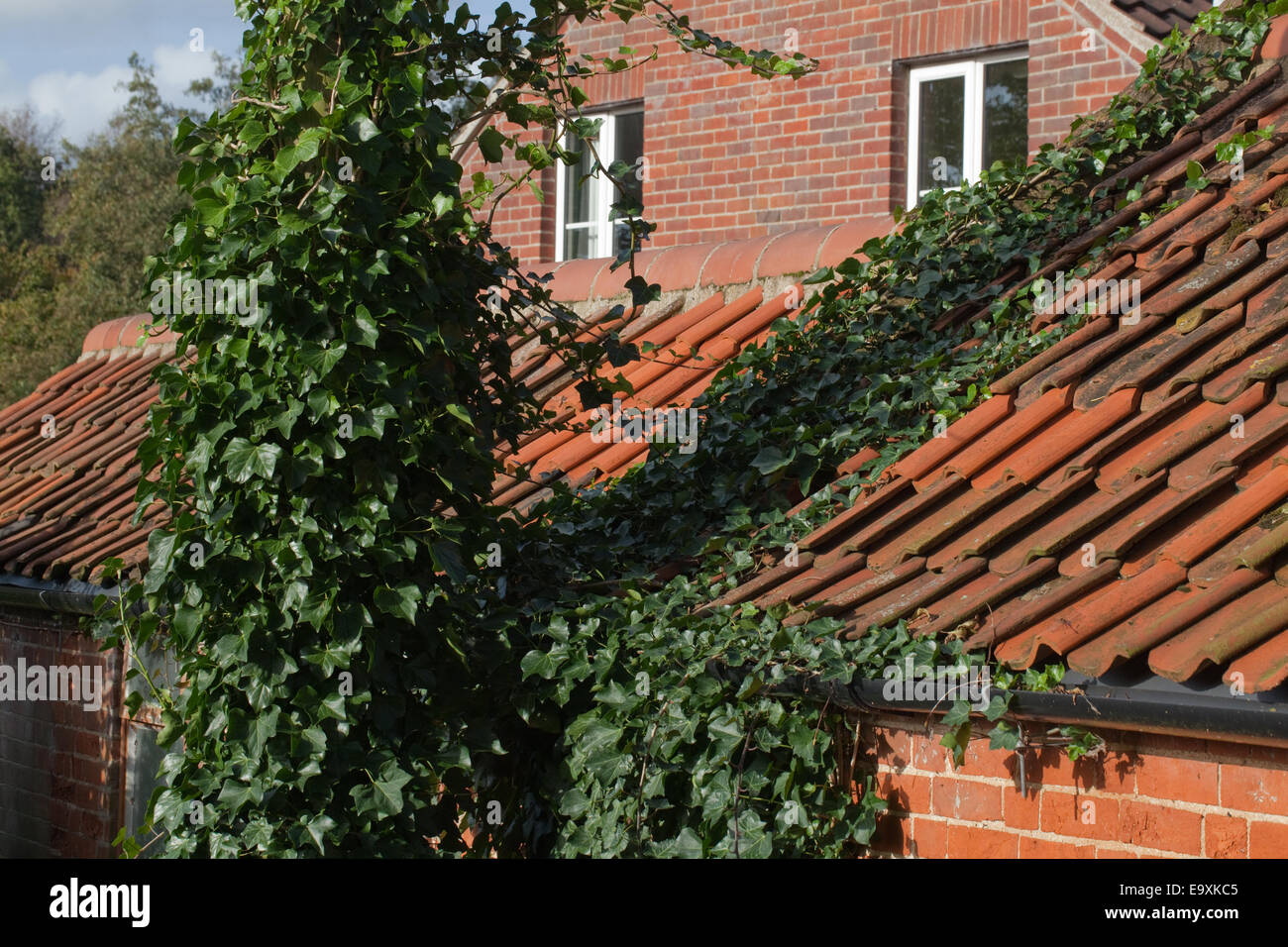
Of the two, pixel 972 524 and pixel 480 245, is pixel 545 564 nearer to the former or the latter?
pixel 480 245

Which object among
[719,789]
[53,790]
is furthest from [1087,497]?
[53,790]

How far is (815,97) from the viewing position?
9.75 m

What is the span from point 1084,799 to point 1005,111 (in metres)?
7.10

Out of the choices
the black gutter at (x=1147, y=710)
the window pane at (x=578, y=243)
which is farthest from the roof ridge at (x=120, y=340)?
the black gutter at (x=1147, y=710)

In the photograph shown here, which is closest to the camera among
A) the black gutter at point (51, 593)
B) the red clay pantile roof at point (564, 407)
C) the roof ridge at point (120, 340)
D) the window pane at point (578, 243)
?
the red clay pantile roof at point (564, 407)

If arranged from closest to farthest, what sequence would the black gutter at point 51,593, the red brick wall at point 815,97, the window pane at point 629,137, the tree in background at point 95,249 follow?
the black gutter at point 51,593 → the red brick wall at point 815,97 → the window pane at point 629,137 → the tree in background at point 95,249

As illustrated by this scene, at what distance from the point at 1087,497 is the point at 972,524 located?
1.17 ft

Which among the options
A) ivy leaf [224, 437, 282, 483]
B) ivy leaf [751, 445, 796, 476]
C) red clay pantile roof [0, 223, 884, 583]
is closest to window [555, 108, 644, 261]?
red clay pantile roof [0, 223, 884, 583]

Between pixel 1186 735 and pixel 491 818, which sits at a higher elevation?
pixel 1186 735

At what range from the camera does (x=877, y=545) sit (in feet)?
14.1

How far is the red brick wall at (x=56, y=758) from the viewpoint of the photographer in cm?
722

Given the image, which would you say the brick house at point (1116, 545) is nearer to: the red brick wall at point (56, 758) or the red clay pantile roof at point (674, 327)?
the red clay pantile roof at point (674, 327)

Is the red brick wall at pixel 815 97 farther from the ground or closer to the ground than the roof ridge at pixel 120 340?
farther from the ground

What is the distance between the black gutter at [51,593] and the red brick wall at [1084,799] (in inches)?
163
